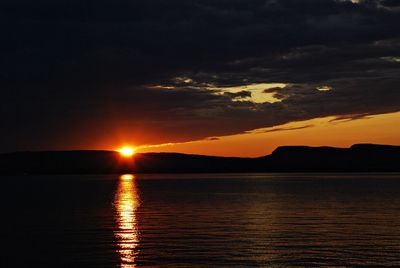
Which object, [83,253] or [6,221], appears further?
[6,221]

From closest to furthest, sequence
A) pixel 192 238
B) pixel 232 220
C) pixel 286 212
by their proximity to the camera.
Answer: pixel 192 238
pixel 232 220
pixel 286 212

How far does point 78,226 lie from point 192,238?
18388 millimetres

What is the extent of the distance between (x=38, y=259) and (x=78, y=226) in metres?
22.6

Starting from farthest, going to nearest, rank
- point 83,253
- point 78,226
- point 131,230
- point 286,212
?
point 286,212, point 78,226, point 131,230, point 83,253

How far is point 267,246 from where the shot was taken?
50.5 metres

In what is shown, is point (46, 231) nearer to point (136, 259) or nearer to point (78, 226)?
point (78, 226)

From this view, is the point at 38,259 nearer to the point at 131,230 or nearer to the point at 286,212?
the point at 131,230

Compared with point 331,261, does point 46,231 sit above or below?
above

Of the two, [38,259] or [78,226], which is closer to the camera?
[38,259]

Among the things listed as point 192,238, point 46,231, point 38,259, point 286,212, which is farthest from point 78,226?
point 286,212

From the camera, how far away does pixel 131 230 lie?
63406 millimetres

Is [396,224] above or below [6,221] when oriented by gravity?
below

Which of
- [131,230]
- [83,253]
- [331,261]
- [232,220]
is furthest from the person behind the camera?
[232,220]

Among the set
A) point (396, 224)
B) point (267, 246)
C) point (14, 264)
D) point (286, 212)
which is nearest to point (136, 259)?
point (14, 264)
